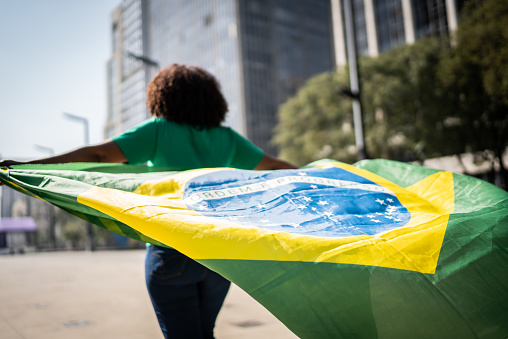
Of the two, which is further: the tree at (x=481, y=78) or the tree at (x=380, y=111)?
the tree at (x=380, y=111)

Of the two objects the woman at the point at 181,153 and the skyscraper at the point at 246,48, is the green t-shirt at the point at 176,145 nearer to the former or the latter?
the woman at the point at 181,153

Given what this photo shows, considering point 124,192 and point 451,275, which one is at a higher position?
point 124,192

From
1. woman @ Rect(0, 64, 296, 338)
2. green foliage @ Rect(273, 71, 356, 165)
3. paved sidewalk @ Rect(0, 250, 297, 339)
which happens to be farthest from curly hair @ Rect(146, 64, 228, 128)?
green foliage @ Rect(273, 71, 356, 165)

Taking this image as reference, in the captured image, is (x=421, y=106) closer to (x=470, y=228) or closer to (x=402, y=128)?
(x=402, y=128)

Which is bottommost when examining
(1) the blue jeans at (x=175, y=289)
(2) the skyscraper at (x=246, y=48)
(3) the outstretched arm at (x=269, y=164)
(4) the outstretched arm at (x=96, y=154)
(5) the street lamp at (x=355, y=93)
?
(1) the blue jeans at (x=175, y=289)

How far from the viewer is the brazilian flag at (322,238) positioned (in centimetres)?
141

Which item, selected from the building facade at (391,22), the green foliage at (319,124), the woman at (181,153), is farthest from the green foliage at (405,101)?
the woman at (181,153)

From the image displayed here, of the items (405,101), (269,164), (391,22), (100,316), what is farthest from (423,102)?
(269,164)

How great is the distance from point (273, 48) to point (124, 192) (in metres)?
75.0

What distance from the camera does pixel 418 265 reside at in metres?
1.47

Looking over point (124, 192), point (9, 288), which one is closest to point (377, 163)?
point (124, 192)

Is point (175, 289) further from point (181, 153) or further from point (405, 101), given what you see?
point (405, 101)

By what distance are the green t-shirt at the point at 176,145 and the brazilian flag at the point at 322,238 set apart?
8 cm

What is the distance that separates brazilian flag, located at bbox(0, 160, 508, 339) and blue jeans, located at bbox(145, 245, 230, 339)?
131 millimetres
